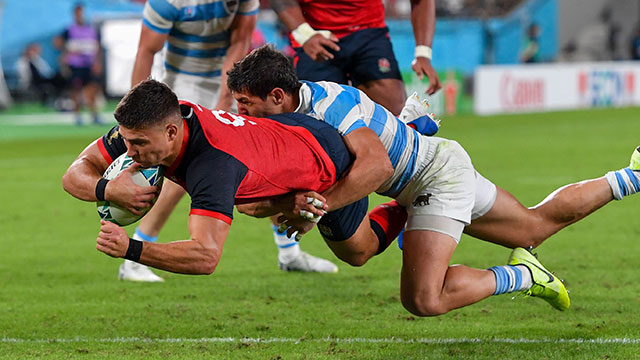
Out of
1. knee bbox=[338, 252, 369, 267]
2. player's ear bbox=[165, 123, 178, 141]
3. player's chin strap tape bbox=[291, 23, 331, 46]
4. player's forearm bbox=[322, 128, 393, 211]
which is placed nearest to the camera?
player's ear bbox=[165, 123, 178, 141]

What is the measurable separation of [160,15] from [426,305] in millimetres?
3182

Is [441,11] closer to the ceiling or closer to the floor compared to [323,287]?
closer to the floor

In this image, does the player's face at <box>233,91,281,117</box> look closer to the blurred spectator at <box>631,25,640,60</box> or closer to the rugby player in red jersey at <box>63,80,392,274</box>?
the rugby player in red jersey at <box>63,80,392,274</box>

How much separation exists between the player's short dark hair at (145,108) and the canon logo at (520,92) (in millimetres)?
21112

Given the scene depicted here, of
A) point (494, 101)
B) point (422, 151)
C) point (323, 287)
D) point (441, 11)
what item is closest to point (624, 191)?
point (422, 151)

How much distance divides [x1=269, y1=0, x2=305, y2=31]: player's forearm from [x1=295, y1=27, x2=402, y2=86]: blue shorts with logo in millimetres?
251

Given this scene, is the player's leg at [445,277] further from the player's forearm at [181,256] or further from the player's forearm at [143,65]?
the player's forearm at [143,65]

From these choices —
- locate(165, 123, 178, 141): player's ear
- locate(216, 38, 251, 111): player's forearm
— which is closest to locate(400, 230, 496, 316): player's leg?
locate(165, 123, 178, 141): player's ear

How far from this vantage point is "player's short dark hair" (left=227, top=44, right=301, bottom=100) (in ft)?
15.8

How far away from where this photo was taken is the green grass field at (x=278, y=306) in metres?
4.88

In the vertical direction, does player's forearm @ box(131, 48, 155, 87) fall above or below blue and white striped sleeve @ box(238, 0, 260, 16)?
below

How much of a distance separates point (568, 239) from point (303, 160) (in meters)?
4.41

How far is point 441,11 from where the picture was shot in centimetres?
3312

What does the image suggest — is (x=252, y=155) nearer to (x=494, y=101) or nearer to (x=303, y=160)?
(x=303, y=160)
